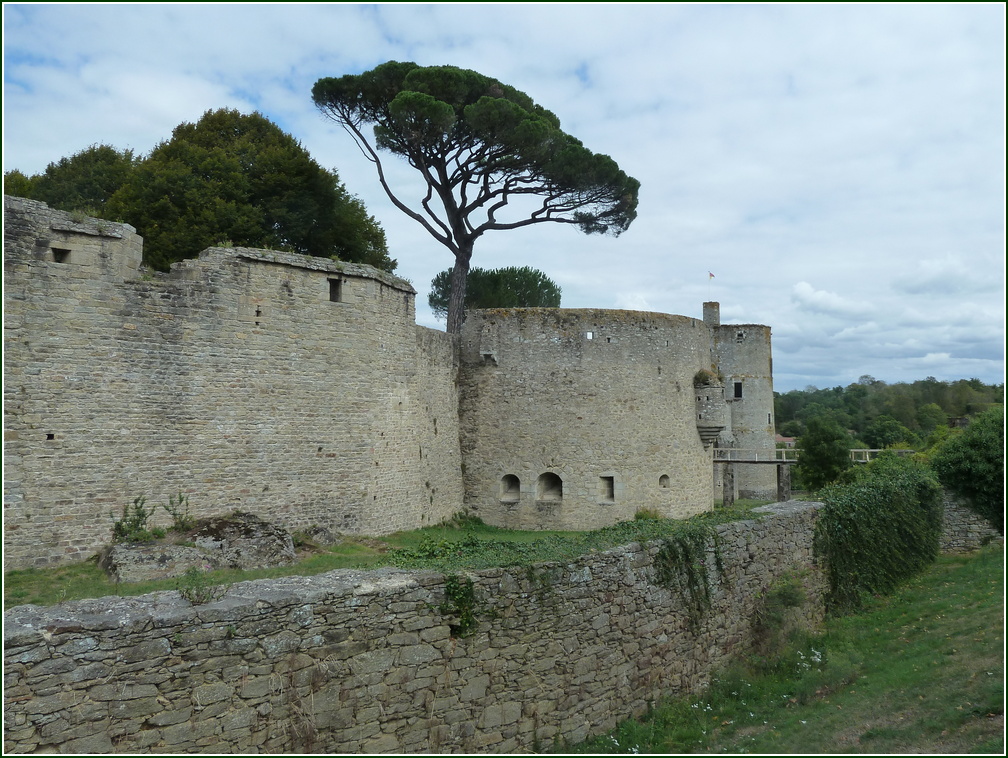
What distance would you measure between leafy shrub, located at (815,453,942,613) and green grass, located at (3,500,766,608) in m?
2.13

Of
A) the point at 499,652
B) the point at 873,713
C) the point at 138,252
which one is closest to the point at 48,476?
the point at 138,252

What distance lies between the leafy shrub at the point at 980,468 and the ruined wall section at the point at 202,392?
12.2 meters

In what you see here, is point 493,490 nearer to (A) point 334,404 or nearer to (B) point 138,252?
(A) point 334,404

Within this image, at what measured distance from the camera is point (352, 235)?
23172 millimetres

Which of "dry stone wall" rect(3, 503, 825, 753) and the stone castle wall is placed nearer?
"dry stone wall" rect(3, 503, 825, 753)

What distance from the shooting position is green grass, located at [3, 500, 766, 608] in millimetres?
7340

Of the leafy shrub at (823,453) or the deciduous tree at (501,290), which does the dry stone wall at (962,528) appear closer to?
the leafy shrub at (823,453)

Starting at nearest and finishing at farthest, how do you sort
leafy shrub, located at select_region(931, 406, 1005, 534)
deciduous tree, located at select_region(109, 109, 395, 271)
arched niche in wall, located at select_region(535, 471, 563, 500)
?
leafy shrub, located at select_region(931, 406, 1005, 534) < deciduous tree, located at select_region(109, 109, 395, 271) < arched niche in wall, located at select_region(535, 471, 563, 500)

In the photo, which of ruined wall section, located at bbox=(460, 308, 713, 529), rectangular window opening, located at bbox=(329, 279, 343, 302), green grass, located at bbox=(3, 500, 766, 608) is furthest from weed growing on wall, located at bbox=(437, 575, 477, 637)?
ruined wall section, located at bbox=(460, 308, 713, 529)

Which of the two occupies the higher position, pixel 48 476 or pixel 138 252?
pixel 138 252

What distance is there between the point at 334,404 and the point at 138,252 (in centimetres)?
464

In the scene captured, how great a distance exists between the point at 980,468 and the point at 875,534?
13.4ft

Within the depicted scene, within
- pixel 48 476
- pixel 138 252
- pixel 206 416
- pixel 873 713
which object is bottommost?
pixel 873 713

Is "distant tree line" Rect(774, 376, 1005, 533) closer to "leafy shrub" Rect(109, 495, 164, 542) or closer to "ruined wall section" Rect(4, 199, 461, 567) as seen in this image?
"ruined wall section" Rect(4, 199, 461, 567)
